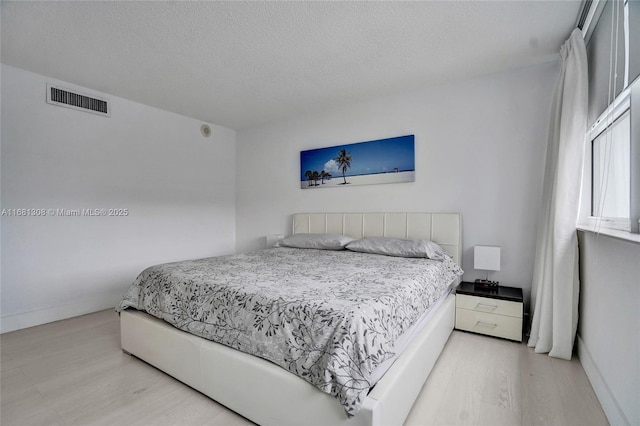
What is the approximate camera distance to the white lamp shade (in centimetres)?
273

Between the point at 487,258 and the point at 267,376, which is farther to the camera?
the point at 487,258

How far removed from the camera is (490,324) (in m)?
2.61

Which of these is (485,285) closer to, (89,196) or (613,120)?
(613,120)

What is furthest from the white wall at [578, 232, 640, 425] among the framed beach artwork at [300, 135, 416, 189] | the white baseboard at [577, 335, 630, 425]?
the framed beach artwork at [300, 135, 416, 189]

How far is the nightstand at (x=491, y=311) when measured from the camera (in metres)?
2.52

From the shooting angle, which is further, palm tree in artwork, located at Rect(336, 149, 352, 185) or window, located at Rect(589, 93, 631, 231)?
palm tree in artwork, located at Rect(336, 149, 352, 185)

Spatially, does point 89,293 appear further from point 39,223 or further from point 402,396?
point 402,396

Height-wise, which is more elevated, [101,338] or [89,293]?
[89,293]

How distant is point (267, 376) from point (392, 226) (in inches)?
91.1

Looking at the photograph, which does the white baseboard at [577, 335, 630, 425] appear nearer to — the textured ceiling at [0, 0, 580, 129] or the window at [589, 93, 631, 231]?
the window at [589, 93, 631, 231]

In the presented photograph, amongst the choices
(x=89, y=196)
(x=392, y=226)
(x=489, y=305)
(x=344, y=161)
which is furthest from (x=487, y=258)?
(x=89, y=196)

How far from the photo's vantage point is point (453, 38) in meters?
2.36

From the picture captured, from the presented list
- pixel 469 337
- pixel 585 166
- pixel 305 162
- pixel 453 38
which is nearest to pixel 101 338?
pixel 305 162

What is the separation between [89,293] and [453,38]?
4.41 metres
